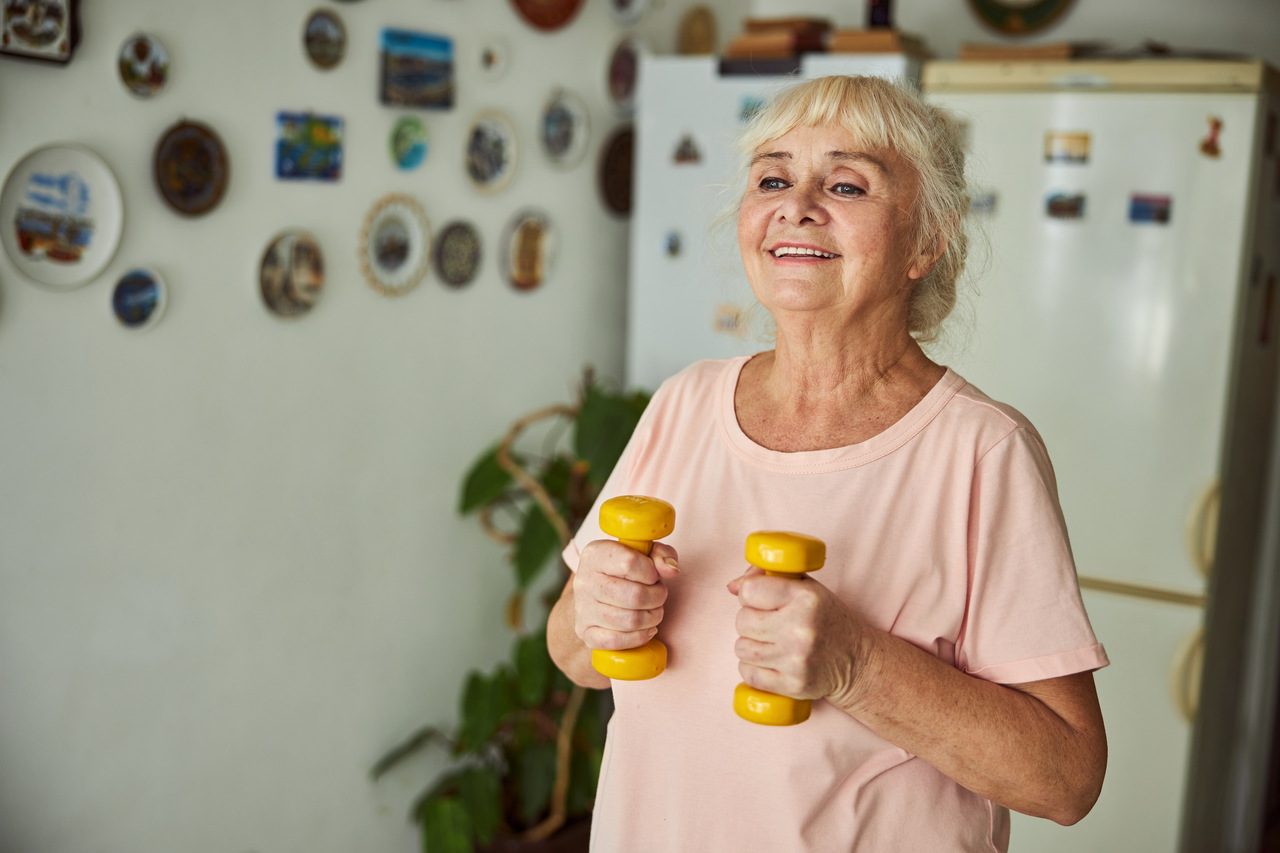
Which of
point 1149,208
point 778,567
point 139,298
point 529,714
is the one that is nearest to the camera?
point 778,567

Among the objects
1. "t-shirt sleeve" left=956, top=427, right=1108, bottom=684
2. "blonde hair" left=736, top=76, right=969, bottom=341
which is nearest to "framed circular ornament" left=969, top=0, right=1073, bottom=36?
"blonde hair" left=736, top=76, right=969, bottom=341

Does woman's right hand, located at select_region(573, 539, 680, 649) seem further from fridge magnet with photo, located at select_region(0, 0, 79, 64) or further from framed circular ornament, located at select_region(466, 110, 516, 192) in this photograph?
framed circular ornament, located at select_region(466, 110, 516, 192)

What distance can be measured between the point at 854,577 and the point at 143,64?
4.94 ft

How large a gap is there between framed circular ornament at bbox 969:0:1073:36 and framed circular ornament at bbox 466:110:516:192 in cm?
132

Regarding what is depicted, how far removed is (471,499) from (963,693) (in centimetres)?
177

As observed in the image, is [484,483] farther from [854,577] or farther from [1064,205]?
[854,577]

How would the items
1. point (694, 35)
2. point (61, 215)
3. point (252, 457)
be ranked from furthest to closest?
point (694, 35)
point (252, 457)
point (61, 215)

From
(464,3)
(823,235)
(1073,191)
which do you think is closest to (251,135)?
(464,3)

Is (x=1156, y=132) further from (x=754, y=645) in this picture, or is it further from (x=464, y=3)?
(x=754, y=645)

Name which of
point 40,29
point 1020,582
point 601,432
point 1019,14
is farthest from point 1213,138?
point 40,29

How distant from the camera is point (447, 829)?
2598mm

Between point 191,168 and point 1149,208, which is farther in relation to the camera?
point 1149,208

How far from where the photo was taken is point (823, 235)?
1.10m

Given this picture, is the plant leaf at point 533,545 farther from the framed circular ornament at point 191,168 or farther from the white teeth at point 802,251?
the white teeth at point 802,251
